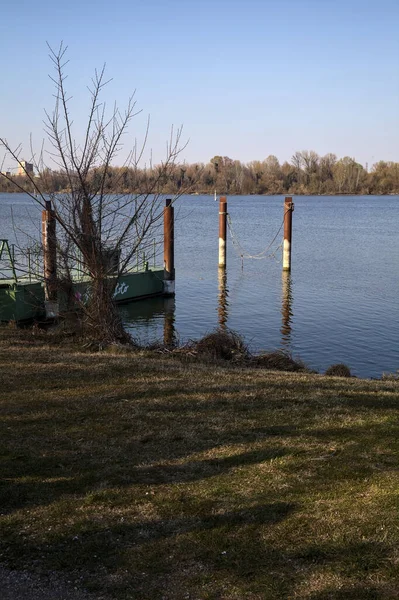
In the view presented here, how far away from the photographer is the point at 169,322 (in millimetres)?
20484

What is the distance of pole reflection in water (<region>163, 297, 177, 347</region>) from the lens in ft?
59.9

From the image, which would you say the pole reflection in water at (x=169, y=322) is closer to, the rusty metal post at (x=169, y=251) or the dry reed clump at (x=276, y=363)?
the rusty metal post at (x=169, y=251)

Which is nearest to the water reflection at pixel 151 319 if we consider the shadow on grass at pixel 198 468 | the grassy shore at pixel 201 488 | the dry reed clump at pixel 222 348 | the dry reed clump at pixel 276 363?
the dry reed clump at pixel 222 348

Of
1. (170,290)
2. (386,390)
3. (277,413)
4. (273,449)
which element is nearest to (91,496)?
(273,449)

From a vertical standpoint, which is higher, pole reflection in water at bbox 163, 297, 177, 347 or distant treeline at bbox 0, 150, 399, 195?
distant treeline at bbox 0, 150, 399, 195

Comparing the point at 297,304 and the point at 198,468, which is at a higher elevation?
the point at 198,468

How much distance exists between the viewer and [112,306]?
11609 millimetres

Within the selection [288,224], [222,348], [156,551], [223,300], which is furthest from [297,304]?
[156,551]

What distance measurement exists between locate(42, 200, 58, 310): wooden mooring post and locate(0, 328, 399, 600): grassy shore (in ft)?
17.6

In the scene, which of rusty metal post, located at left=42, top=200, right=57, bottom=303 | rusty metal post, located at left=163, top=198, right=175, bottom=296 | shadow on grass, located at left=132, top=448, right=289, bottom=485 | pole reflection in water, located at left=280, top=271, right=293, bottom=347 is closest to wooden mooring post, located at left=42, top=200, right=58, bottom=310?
rusty metal post, located at left=42, top=200, right=57, bottom=303

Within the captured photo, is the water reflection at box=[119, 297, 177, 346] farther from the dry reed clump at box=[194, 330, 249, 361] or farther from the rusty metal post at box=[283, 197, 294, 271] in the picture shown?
the rusty metal post at box=[283, 197, 294, 271]

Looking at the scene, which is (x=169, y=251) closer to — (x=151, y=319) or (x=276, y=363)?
(x=151, y=319)

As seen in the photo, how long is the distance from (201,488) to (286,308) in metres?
17.9

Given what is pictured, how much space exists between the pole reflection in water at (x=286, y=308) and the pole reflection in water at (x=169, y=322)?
3.08 m
